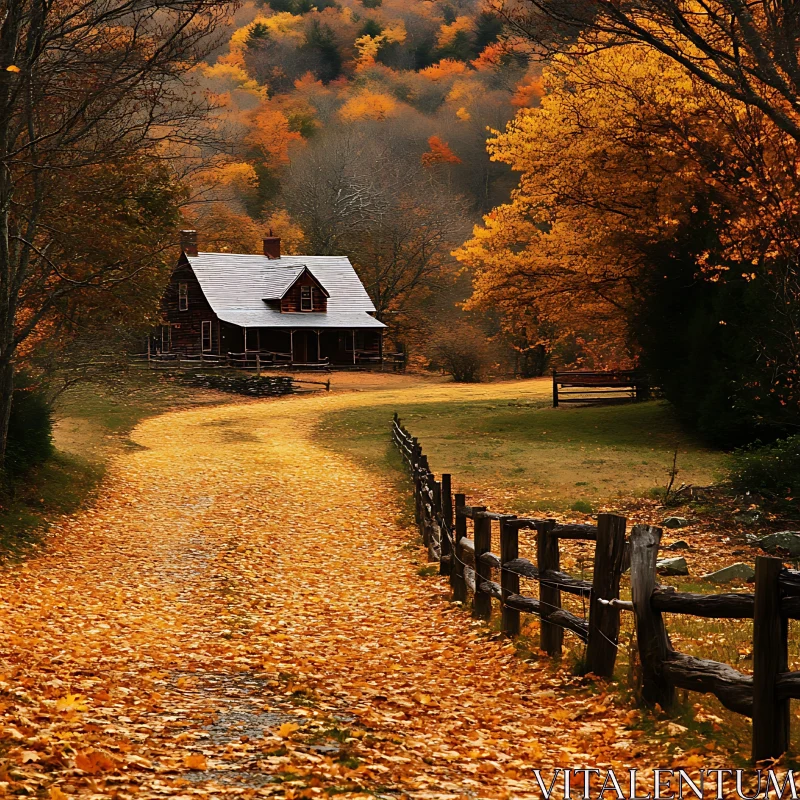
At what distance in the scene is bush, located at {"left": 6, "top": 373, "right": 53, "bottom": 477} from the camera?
18.0 metres

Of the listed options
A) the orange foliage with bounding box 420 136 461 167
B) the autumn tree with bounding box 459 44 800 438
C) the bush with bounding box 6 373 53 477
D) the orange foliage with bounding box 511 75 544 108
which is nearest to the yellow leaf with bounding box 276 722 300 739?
the bush with bounding box 6 373 53 477

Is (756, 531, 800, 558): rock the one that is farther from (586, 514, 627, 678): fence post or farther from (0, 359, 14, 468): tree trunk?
(0, 359, 14, 468): tree trunk

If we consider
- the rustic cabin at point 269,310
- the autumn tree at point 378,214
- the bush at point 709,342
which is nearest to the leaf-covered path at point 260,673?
the bush at point 709,342

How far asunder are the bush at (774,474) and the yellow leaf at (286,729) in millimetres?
12714

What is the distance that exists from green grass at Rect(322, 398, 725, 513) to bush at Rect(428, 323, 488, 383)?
15.3m

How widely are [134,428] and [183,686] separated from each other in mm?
25209

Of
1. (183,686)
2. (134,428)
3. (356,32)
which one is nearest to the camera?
(183,686)

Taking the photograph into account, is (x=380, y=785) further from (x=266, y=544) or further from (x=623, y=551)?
(x=266, y=544)

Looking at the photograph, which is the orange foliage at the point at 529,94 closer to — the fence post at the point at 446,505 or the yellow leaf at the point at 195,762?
the fence post at the point at 446,505

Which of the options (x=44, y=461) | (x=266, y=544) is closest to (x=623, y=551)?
(x=266, y=544)

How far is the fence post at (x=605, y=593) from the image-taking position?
24.7 ft

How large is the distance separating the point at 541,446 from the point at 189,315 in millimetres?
39028

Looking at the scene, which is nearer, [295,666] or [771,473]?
[295,666]

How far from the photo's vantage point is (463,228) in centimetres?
7056
